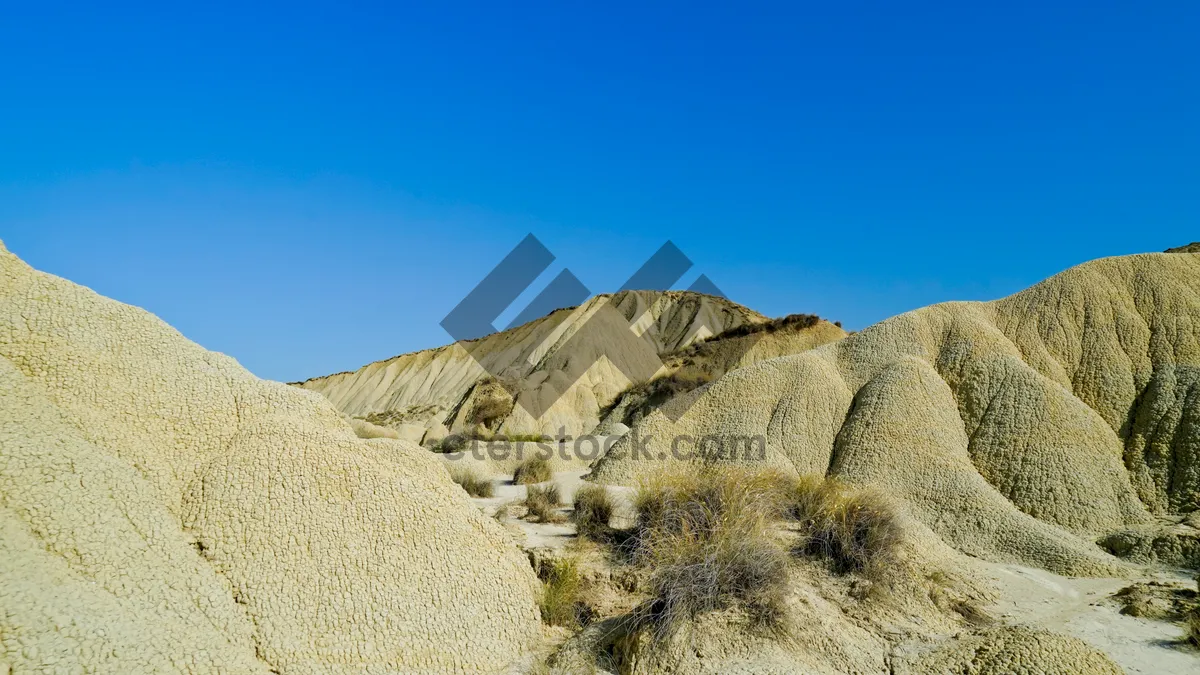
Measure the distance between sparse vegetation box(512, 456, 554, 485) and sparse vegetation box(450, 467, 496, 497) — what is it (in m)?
1.68

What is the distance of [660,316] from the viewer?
192 ft

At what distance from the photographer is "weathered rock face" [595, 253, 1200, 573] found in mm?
12398

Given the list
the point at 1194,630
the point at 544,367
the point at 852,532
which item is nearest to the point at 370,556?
the point at 852,532

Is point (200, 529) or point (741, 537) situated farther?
point (741, 537)

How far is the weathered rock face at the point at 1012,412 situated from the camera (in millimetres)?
12398

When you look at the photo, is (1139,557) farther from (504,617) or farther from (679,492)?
(504,617)

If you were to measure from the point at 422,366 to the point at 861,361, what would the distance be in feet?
167

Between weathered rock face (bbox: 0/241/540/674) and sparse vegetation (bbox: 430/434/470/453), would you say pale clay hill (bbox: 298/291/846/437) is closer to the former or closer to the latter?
sparse vegetation (bbox: 430/434/470/453)

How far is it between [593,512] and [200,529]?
18.5ft

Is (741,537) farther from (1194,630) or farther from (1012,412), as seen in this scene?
(1012,412)

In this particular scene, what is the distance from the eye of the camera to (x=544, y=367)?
135ft

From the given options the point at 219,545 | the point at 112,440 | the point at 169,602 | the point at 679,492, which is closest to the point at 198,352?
the point at 112,440

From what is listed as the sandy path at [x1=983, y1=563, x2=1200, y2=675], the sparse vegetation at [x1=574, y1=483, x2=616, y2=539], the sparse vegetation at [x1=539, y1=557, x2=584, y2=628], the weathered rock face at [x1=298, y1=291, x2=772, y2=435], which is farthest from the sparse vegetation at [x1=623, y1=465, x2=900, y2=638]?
the weathered rock face at [x1=298, y1=291, x2=772, y2=435]

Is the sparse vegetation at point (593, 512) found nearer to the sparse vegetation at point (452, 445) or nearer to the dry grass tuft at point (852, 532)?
the dry grass tuft at point (852, 532)
